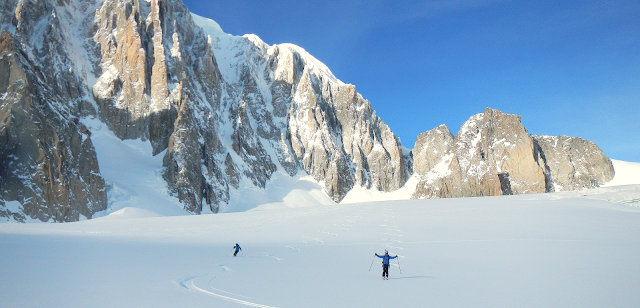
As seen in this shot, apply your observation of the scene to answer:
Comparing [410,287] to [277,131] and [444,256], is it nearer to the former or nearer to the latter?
[444,256]

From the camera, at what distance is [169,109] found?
306 ft

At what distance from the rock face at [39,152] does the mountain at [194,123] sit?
18cm

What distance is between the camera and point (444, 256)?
1482cm

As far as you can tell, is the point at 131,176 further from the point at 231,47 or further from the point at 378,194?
the point at 378,194

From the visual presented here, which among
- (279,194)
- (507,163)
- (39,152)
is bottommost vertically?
(279,194)

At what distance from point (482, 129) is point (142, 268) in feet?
475

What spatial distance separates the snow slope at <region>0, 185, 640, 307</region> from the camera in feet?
28.5

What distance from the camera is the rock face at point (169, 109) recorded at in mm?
55469

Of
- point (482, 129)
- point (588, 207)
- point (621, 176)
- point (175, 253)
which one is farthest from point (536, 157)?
point (175, 253)

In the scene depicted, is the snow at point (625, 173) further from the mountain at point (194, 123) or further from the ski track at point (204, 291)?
the ski track at point (204, 291)

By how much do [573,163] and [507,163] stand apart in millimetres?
26842

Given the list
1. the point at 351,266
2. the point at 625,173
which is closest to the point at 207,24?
the point at 351,266

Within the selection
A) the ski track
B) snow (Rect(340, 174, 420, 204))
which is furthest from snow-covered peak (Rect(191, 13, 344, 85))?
the ski track

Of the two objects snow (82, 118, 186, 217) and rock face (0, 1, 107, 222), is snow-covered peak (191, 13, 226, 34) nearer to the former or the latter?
snow (82, 118, 186, 217)
